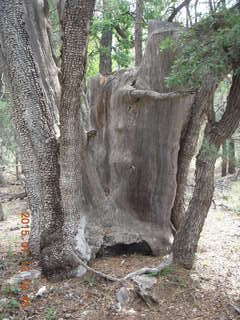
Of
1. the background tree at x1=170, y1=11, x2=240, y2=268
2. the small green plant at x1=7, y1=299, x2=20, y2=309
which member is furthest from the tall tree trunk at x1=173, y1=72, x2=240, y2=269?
the small green plant at x1=7, y1=299, x2=20, y2=309

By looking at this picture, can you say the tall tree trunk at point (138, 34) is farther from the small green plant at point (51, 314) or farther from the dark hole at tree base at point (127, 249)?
the small green plant at point (51, 314)

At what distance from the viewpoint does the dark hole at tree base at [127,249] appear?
191 inches

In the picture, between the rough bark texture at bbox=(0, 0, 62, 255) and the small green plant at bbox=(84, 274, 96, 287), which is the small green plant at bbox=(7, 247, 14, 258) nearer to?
the rough bark texture at bbox=(0, 0, 62, 255)

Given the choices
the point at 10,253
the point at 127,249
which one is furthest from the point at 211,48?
the point at 10,253

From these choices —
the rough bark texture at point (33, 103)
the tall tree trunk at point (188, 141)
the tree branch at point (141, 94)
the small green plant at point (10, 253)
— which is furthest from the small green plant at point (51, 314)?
the tree branch at point (141, 94)

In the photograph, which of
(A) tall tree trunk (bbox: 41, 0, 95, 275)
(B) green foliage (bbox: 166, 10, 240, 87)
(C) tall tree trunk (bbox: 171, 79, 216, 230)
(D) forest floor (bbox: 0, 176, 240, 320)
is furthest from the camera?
(C) tall tree trunk (bbox: 171, 79, 216, 230)

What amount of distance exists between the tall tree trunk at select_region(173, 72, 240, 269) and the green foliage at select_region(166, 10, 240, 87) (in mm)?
Result: 539

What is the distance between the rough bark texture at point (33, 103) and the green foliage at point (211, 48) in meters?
1.84

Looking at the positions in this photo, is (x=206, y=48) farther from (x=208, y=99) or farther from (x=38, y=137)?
(x=38, y=137)

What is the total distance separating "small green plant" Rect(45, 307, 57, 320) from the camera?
349 cm

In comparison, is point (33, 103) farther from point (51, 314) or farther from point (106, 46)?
point (106, 46)

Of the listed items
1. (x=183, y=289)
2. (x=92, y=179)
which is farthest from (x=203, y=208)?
(x=92, y=179)

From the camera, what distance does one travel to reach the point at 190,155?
4941 millimetres

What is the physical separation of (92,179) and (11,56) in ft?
6.52
